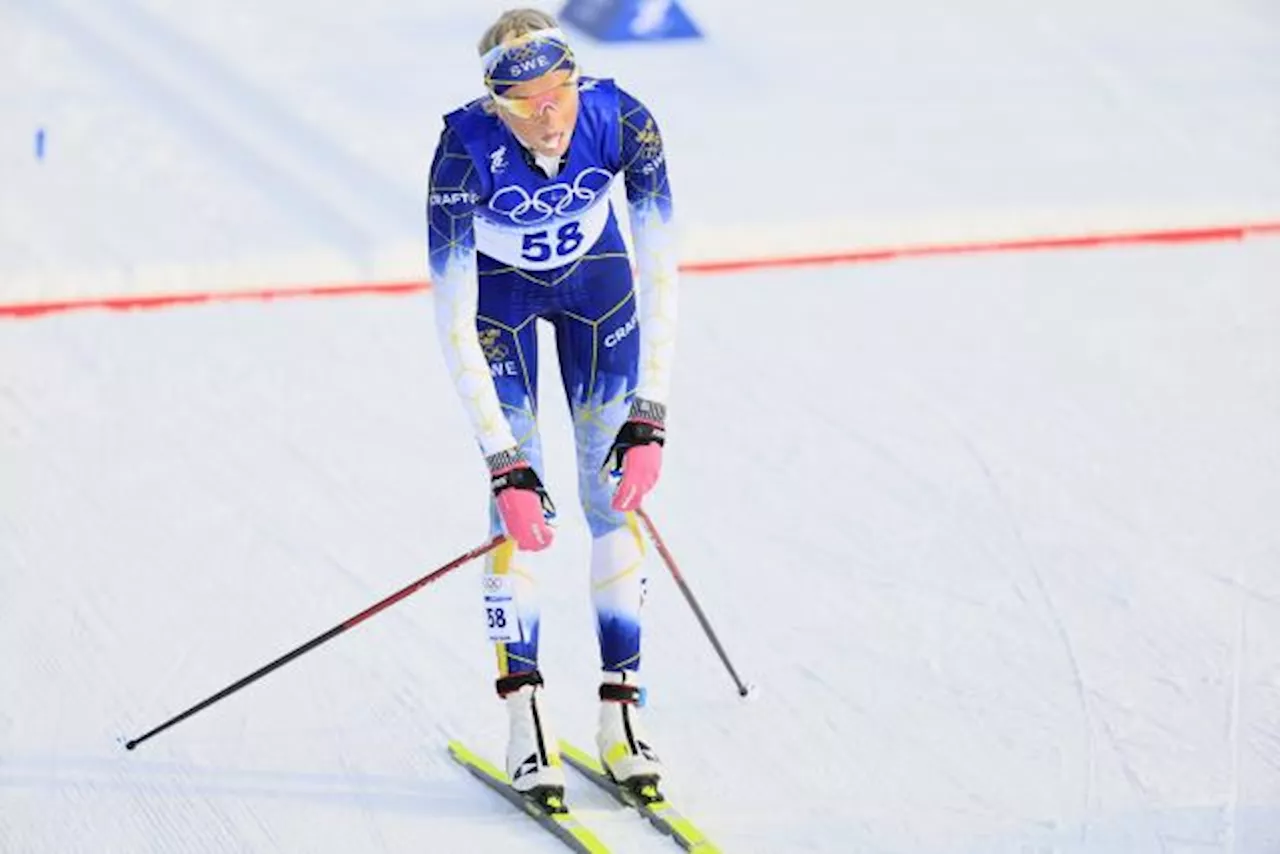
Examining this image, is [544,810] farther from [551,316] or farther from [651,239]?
[651,239]

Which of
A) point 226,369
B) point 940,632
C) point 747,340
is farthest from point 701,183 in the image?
point 940,632

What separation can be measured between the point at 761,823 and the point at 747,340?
2.98m

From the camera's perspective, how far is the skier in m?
4.91

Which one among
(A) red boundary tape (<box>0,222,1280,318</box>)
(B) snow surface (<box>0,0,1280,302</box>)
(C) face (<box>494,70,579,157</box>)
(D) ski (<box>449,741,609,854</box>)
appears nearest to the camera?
(C) face (<box>494,70,579,157</box>)

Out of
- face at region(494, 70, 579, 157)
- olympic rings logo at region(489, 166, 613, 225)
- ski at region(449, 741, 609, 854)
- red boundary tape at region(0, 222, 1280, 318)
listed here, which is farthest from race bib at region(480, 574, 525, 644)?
red boundary tape at region(0, 222, 1280, 318)

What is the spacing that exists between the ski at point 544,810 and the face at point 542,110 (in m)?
1.61

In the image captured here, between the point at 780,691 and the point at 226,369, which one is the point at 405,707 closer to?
the point at 780,691

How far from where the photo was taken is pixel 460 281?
4.97m

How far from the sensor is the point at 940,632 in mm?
6227

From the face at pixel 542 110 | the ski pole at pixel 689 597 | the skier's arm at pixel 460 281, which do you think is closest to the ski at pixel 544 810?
the ski pole at pixel 689 597

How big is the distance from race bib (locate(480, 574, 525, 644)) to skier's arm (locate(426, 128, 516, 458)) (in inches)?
16.1

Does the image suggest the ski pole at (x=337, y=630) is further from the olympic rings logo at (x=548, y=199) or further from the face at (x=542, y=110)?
the face at (x=542, y=110)

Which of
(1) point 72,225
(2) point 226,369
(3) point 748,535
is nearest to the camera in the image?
(3) point 748,535

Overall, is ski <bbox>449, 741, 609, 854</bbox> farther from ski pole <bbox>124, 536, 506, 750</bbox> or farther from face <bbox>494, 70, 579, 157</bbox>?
face <bbox>494, 70, 579, 157</bbox>
